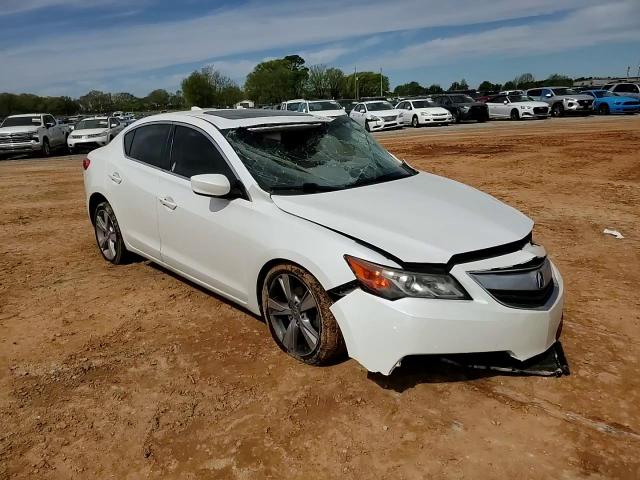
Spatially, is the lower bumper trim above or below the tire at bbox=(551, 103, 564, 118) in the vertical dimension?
below

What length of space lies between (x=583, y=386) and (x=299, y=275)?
1.82 metres

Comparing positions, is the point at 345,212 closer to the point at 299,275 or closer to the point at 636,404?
the point at 299,275

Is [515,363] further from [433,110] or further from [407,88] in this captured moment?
[407,88]

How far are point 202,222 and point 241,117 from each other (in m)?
1.00

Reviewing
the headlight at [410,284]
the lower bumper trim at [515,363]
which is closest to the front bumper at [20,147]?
the headlight at [410,284]

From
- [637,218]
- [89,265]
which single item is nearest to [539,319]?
A: [89,265]

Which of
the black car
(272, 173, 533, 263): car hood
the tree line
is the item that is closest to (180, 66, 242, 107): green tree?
the tree line

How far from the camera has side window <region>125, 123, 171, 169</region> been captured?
4637 millimetres

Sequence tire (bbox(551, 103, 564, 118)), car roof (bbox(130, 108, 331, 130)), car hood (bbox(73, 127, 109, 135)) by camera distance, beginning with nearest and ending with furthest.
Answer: car roof (bbox(130, 108, 331, 130)) → car hood (bbox(73, 127, 109, 135)) → tire (bbox(551, 103, 564, 118))

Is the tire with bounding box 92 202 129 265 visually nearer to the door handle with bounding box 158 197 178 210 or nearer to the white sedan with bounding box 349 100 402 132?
the door handle with bounding box 158 197 178 210

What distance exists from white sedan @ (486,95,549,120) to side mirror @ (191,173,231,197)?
29.2 m

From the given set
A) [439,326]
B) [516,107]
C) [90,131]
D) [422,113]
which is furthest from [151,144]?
[516,107]

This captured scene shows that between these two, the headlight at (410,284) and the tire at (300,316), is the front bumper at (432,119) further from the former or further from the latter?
the headlight at (410,284)

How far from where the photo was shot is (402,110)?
2980cm
